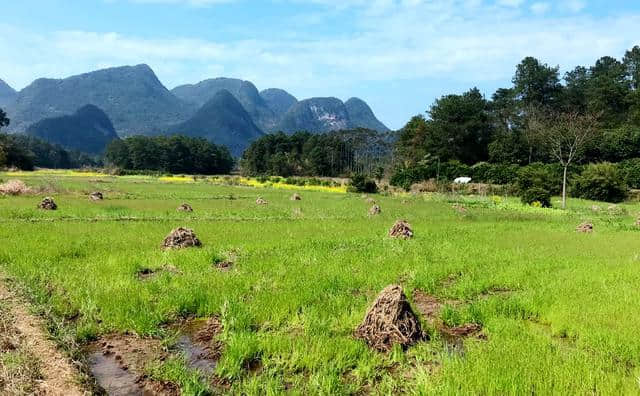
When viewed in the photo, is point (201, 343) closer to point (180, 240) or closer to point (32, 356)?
point (32, 356)

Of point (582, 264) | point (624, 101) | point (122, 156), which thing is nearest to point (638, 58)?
point (624, 101)

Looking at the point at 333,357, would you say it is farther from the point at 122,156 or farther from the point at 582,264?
the point at 122,156

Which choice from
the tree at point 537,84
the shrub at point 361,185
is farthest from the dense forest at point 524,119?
the shrub at point 361,185

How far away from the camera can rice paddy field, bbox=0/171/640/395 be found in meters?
4.96

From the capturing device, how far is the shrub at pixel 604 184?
127 feet

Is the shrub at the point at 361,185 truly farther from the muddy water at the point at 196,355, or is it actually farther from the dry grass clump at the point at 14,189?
the muddy water at the point at 196,355

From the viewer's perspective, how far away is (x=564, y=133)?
39906mm

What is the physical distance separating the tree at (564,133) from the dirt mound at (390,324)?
2887cm

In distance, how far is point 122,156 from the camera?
10194cm

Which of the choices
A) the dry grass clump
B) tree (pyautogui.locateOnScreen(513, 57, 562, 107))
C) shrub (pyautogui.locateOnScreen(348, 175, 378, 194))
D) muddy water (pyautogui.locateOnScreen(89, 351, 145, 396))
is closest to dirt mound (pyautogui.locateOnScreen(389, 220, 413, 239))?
muddy water (pyautogui.locateOnScreen(89, 351, 145, 396))

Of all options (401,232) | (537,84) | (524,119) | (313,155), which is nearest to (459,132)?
(524,119)

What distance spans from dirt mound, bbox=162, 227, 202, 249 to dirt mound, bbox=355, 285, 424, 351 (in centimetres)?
708

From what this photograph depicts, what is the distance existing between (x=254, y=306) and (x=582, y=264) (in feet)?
27.1

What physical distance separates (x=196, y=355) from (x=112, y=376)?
1.00m
